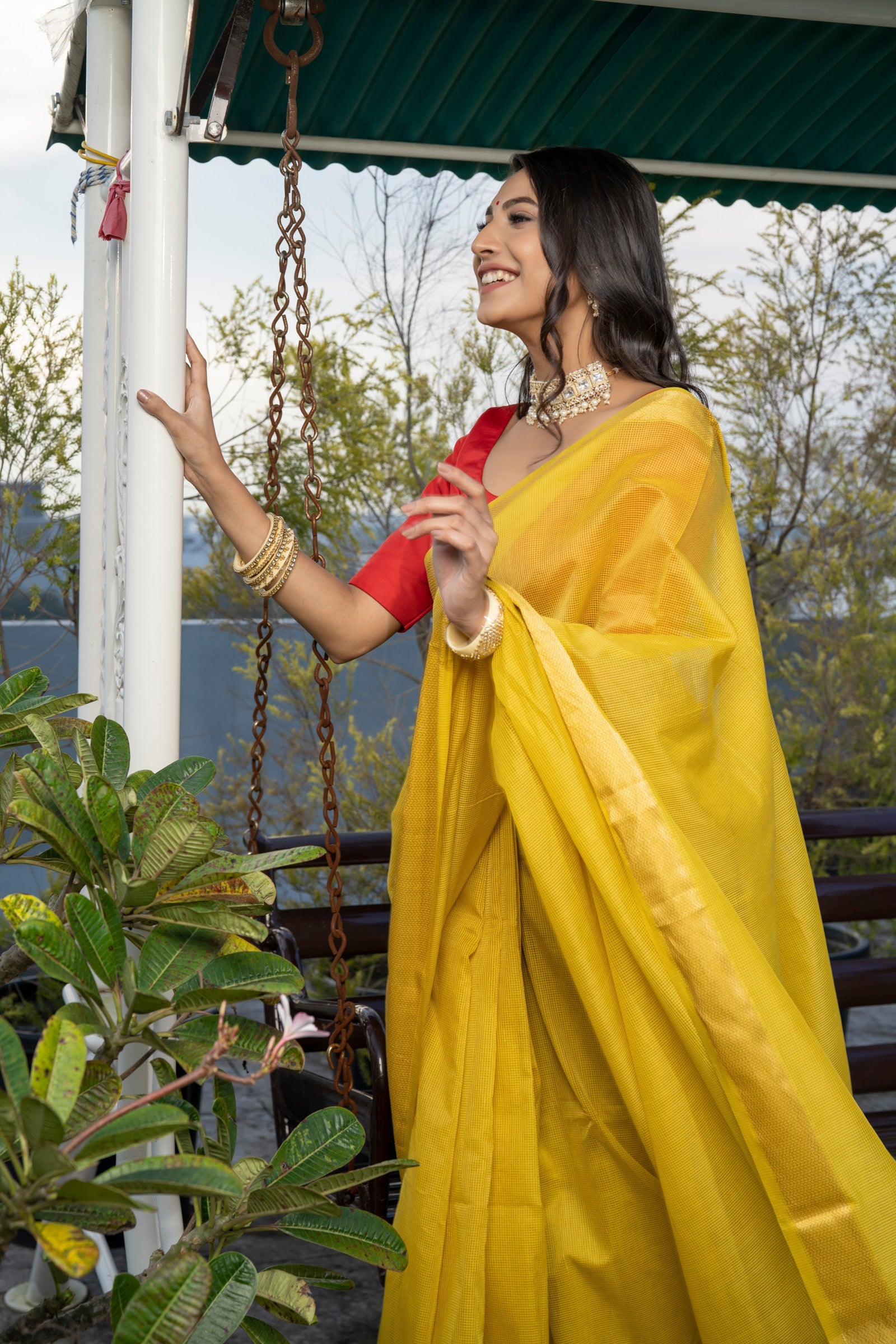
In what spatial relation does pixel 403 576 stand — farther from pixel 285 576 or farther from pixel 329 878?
pixel 329 878

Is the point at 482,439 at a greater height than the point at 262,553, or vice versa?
the point at 482,439

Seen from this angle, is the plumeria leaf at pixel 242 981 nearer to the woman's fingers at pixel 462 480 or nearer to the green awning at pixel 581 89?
the woman's fingers at pixel 462 480

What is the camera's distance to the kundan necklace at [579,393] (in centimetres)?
155

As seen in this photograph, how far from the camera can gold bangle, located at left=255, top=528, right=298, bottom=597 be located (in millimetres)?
1499

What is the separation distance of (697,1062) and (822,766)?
350cm

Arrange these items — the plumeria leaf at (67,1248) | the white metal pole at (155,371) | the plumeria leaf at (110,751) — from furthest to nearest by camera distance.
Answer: the white metal pole at (155,371), the plumeria leaf at (110,751), the plumeria leaf at (67,1248)

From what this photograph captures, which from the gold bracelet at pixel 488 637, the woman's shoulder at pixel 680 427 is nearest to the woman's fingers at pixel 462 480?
the gold bracelet at pixel 488 637

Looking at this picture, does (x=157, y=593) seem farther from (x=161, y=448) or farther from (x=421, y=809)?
(x=421, y=809)

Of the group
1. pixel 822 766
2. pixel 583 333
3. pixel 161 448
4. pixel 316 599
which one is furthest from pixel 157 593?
pixel 822 766

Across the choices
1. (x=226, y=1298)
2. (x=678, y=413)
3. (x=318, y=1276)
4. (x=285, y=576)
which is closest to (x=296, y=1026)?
(x=226, y=1298)

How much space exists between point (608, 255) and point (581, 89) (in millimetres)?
739

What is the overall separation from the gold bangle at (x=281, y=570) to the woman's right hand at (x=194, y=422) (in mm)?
148

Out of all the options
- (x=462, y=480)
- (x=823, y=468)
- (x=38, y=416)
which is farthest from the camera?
(x=823, y=468)

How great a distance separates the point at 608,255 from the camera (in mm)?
1528
